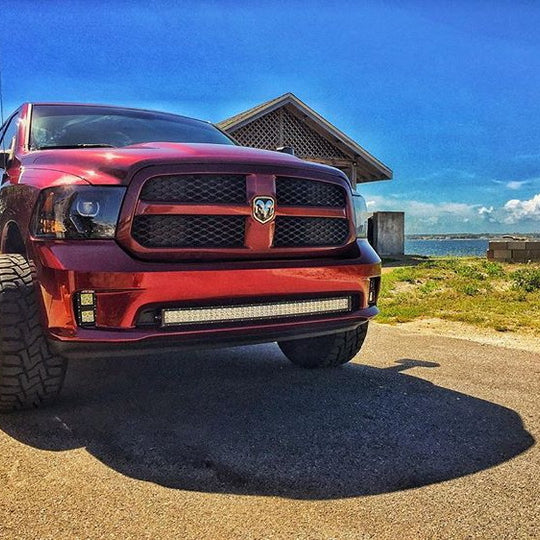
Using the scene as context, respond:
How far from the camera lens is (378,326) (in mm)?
6133

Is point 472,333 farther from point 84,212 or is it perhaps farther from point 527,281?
point 84,212

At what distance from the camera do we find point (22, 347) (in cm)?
279

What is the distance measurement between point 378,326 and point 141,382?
3.19 m

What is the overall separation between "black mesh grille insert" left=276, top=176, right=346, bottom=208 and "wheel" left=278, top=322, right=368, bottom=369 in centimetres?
101

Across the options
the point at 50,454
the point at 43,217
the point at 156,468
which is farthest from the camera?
the point at 43,217

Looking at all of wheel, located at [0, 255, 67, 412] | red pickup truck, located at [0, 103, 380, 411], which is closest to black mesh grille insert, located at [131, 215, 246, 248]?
red pickup truck, located at [0, 103, 380, 411]

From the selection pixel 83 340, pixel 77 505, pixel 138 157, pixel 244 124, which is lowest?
pixel 77 505

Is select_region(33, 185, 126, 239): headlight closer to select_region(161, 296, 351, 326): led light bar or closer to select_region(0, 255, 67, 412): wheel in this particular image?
select_region(0, 255, 67, 412): wheel

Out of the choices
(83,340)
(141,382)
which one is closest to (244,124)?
(141,382)

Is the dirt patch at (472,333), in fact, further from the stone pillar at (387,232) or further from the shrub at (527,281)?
the stone pillar at (387,232)

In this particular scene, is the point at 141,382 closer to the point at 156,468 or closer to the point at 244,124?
the point at 156,468


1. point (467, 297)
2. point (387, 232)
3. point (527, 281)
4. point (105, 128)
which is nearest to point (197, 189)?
point (105, 128)

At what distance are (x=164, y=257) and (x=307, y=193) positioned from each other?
947mm

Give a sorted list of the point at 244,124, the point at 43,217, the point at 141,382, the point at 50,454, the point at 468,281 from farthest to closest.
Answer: the point at 244,124, the point at 468,281, the point at 141,382, the point at 43,217, the point at 50,454
